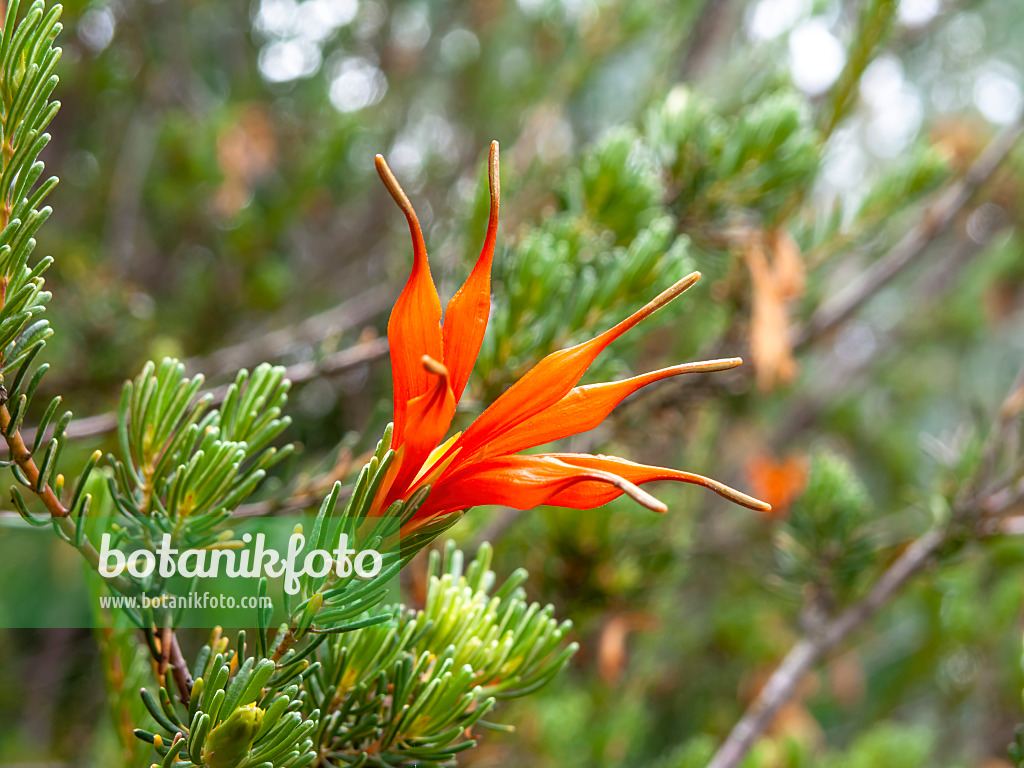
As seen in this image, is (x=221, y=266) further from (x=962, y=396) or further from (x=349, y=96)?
(x=962, y=396)

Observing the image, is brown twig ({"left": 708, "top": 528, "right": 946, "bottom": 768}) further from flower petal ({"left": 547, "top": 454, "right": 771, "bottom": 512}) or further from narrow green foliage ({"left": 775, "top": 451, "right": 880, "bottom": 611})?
flower petal ({"left": 547, "top": 454, "right": 771, "bottom": 512})

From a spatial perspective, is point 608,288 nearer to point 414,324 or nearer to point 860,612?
point 414,324

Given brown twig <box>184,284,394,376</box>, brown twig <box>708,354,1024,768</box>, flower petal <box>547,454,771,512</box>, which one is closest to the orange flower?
flower petal <box>547,454,771,512</box>

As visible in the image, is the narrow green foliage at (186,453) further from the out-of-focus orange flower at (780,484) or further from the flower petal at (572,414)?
the out-of-focus orange flower at (780,484)

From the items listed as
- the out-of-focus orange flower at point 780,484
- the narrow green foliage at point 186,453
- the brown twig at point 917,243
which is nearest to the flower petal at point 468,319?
the narrow green foliage at point 186,453

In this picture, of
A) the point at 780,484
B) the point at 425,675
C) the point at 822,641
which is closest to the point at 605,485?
the point at 425,675

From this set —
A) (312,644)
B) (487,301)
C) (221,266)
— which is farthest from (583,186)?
(221,266)
